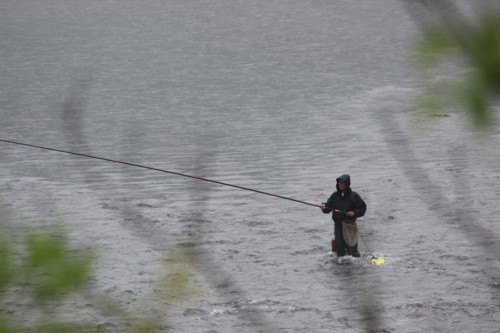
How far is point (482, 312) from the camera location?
11859 millimetres

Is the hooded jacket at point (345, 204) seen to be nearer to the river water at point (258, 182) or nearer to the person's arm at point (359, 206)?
the person's arm at point (359, 206)

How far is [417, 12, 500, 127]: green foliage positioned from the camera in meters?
1.28

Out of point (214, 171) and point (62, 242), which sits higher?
point (62, 242)

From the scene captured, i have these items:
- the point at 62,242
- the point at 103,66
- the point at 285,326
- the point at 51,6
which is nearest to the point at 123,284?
the point at 285,326

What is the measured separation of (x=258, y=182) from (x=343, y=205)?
614 cm

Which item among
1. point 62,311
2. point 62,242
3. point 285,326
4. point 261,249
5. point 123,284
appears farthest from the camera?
point 261,249

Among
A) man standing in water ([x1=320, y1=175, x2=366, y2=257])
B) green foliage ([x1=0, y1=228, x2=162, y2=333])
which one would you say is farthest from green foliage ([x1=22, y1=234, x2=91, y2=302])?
man standing in water ([x1=320, y1=175, x2=366, y2=257])

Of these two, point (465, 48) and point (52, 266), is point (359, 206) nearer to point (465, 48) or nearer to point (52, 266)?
point (52, 266)

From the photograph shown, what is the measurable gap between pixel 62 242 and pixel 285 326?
399 inches

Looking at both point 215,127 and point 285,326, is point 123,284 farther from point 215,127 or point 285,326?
point 215,127

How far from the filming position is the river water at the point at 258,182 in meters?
6.68

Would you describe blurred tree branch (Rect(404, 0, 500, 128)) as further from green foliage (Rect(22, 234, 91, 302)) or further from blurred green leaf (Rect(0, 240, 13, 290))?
blurred green leaf (Rect(0, 240, 13, 290))

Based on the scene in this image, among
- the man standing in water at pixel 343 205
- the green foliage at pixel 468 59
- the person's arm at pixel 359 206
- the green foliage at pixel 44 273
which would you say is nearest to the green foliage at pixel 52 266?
the green foliage at pixel 44 273

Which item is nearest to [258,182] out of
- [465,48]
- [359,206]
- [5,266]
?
[359,206]
